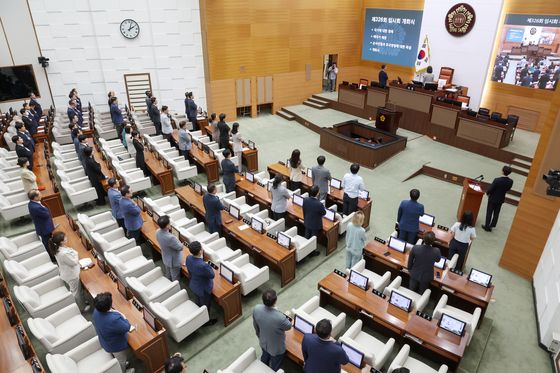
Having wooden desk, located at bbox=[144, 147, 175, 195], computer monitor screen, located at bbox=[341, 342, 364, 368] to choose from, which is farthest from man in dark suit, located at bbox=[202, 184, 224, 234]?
computer monitor screen, located at bbox=[341, 342, 364, 368]

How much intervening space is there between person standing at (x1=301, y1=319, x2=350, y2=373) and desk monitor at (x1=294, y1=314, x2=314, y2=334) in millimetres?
735

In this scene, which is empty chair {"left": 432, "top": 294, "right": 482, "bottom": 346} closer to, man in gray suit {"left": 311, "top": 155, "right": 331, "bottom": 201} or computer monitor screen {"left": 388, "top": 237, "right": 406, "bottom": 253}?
computer monitor screen {"left": 388, "top": 237, "right": 406, "bottom": 253}

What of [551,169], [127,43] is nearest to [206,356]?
[551,169]

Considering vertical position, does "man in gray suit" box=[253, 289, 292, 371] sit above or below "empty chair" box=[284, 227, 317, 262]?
above

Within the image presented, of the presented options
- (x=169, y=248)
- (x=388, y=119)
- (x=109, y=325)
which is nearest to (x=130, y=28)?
(x=388, y=119)

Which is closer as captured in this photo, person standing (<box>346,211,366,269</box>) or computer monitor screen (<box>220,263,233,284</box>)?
computer monitor screen (<box>220,263,233,284</box>)

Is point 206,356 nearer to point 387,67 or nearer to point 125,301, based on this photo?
point 125,301

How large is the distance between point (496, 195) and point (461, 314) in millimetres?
3357

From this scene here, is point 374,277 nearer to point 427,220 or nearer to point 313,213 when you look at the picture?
point 313,213

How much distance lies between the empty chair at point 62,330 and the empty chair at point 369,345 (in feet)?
10.7

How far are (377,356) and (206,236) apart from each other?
3569 mm

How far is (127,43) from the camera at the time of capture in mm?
13219

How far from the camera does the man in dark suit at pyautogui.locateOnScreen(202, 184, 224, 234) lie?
6.43 m

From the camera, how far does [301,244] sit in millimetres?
6668
